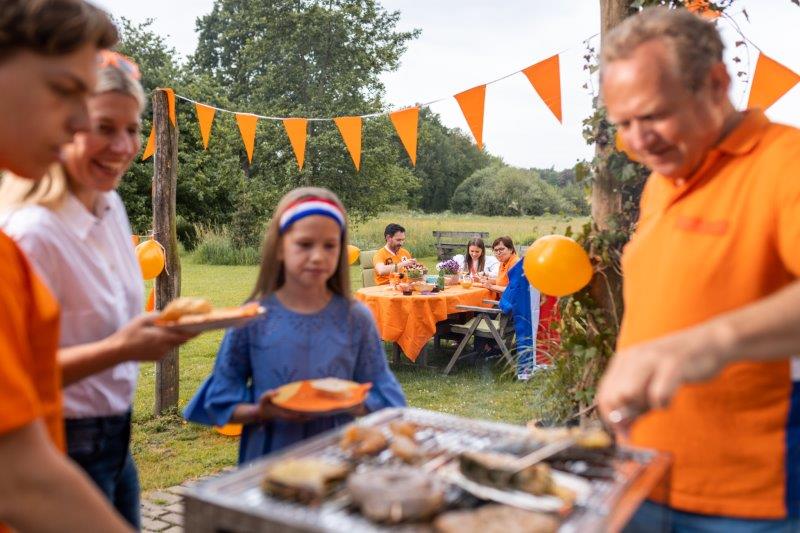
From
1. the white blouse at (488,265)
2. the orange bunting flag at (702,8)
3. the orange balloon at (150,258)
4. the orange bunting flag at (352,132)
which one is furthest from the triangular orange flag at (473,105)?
the white blouse at (488,265)

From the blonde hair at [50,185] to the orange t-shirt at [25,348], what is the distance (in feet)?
3.02

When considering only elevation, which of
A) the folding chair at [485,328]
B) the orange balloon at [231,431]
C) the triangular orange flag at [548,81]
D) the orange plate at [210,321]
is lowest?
the orange balloon at [231,431]

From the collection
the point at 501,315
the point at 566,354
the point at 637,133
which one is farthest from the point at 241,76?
the point at 637,133

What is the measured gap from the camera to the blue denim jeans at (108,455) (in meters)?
2.02

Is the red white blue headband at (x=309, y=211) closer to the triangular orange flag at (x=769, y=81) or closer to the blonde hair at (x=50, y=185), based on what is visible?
the blonde hair at (x=50, y=185)

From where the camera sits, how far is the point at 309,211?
98.1 inches

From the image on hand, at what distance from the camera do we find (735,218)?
157cm

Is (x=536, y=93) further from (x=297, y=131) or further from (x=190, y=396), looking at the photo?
(x=190, y=396)

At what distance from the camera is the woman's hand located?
6.12 ft

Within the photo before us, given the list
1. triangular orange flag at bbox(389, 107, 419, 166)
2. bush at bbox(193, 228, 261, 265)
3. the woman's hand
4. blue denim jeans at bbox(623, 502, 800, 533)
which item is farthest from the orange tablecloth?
bush at bbox(193, 228, 261, 265)

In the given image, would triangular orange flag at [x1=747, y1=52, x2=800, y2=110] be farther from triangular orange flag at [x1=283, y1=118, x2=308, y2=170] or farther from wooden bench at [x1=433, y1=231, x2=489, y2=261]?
wooden bench at [x1=433, y1=231, x2=489, y2=261]

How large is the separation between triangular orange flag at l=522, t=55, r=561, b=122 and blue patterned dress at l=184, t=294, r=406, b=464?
3737 millimetres

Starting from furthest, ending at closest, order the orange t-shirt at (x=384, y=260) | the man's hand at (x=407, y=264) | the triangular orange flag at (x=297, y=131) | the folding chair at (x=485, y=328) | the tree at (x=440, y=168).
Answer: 1. the tree at (x=440, y=168)
2. the orange t-shirt at (x=384, y=260)
3. the man's hand at (x=407, y=264)
4. the folding chair at (x=485, y=328)
5. the triangular orange flag at (x=297, y=131)

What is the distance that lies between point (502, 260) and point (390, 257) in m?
1.59
